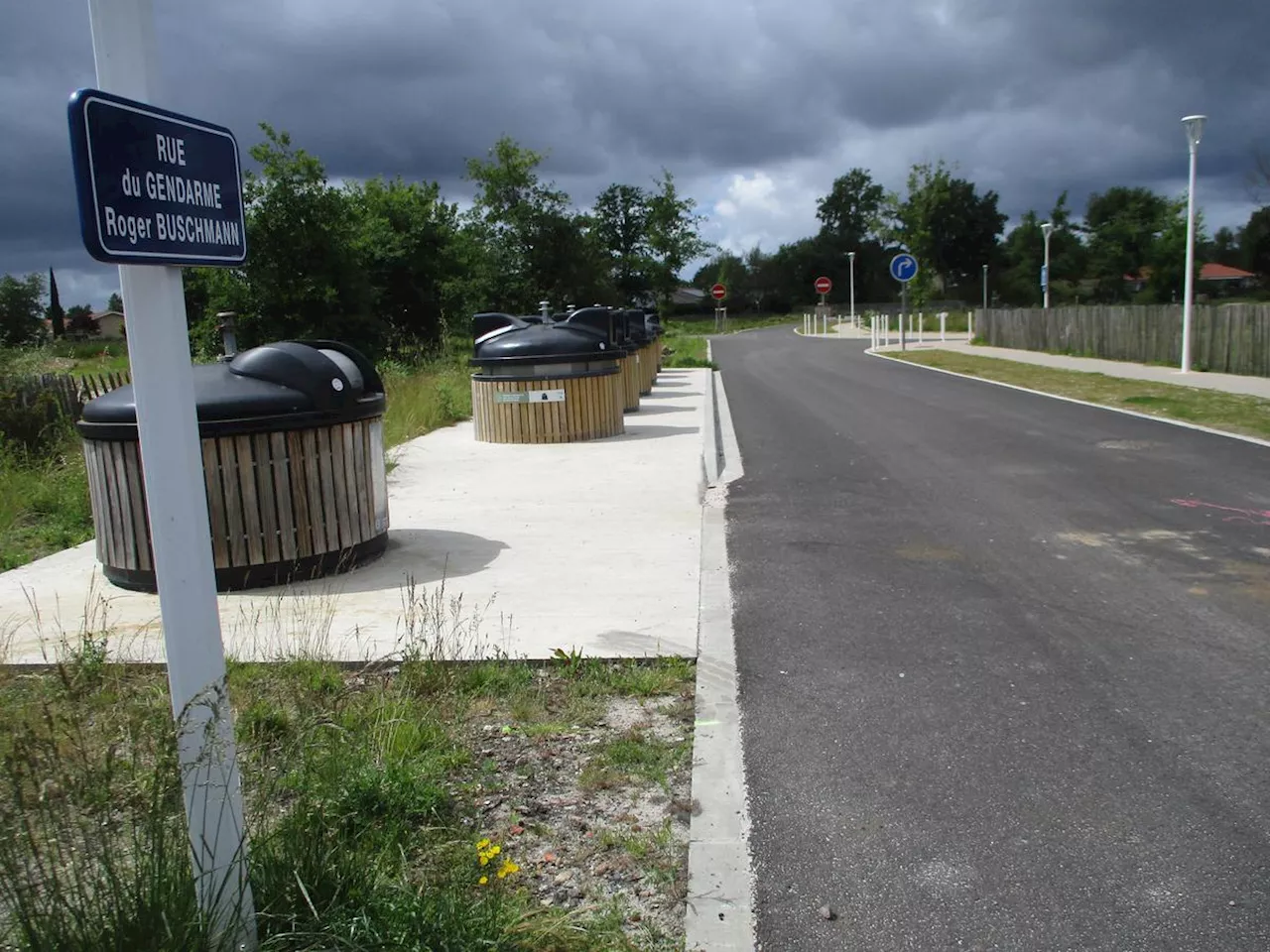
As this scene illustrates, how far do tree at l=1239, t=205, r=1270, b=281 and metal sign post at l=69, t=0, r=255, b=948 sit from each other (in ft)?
261

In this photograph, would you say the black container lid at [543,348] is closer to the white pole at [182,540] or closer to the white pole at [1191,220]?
the white pole at [182,540]

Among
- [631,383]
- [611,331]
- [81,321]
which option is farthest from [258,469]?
[81,321]

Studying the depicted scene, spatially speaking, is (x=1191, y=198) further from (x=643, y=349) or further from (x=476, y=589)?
(x=476, y=589)

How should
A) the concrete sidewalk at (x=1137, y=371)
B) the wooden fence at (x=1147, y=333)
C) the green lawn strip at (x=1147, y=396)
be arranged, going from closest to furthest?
1. the green lawn strip at (x=1147, y=396)
2. the concrete sidewalk at (x=1137, y=371)
3. the wooden fence at (x=1147, y=333)

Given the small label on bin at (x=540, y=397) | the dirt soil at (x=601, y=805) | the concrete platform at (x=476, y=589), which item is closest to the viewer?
the dirt soil at (x=601, y=805)

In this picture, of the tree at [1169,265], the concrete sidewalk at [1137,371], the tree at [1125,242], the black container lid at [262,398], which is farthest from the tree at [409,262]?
the tree at [1125,242]

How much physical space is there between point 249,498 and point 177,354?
4104 mm

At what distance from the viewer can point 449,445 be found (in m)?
13.4

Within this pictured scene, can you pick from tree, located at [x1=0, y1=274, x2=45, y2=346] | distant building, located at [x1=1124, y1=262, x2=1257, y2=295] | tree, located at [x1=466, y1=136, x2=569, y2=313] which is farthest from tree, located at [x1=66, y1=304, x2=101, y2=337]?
distant building, located at [x1=1124, y1=262, x2=1257, y2=295]

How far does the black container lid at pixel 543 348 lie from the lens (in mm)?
→ 13234

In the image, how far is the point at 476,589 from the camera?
6.27 m

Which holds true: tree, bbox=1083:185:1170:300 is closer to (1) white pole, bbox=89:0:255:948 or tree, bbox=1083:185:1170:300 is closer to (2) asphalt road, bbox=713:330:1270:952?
(2) asphalt road, bbox=713:330:1270:952

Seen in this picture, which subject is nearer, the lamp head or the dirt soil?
the dirt soil

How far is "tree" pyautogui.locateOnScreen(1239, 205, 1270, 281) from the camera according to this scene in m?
69.2
